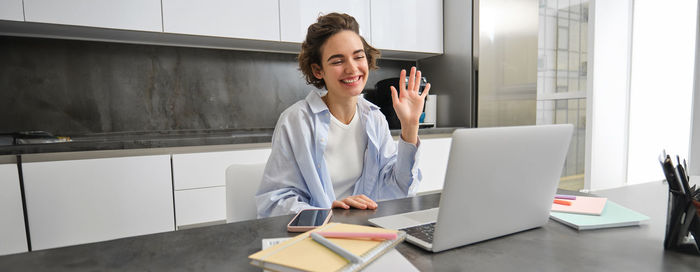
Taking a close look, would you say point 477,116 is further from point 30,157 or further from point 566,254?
point 30,157

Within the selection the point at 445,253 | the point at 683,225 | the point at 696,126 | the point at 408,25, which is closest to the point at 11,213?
the point at 445,253

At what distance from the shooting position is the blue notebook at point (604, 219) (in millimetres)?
679

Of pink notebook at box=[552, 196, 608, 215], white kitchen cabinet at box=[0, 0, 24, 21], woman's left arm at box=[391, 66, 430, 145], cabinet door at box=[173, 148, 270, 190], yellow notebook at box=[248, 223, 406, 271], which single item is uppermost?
white kitchen cabinet at box=[0, 0, 24, 21]

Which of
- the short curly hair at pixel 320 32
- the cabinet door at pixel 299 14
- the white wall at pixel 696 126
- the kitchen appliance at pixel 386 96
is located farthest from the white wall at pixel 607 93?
the short curly hair at pixel 320 32

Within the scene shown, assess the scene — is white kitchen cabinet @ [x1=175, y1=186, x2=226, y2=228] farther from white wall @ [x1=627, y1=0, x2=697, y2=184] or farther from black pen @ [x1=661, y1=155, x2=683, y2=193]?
white wall @ [x1=627, y1=0, x2=697, y2=184]

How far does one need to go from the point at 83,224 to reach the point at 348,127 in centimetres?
134

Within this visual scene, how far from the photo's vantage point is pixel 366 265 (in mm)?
505

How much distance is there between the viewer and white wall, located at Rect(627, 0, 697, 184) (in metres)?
2.47

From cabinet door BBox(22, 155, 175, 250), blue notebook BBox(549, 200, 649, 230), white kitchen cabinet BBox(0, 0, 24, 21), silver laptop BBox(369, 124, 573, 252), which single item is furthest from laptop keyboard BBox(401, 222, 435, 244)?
white kitchen cabinet BBox(0, 0, 24, 21)

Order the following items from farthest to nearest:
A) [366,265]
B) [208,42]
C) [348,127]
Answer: [208,42] → [348,127] → [366,265]

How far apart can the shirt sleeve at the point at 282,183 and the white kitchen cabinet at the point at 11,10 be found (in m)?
1.51

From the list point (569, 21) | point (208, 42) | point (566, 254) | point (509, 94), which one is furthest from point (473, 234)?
point (569, 21)

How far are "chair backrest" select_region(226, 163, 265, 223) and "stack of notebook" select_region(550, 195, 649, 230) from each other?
803mm

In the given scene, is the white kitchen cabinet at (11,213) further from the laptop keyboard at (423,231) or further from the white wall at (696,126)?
the white wall at (696,126)
